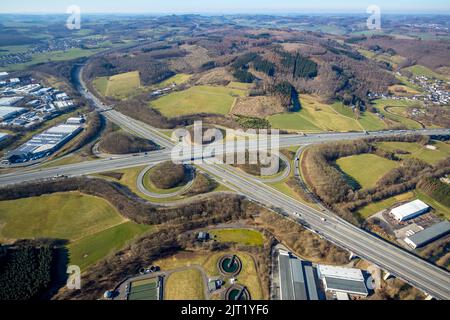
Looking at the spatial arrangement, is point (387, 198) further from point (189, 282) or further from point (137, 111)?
point (137, 111)

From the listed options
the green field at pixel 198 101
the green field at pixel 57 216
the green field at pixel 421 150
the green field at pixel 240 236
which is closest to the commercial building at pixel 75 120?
the green field at pixel 198 101

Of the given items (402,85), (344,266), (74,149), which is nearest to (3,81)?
(74,149)

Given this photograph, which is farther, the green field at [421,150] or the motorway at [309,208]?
the green field at [421,150]

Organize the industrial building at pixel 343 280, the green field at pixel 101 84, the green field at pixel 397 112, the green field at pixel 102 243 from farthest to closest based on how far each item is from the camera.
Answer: the green field at pixel 101 84 → the green field at pixel 397 112 → the green field at pixel 102 243 → the industrial building at pixel 343 280

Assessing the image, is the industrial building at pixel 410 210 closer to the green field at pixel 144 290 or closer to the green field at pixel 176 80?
the green field at pixel 144 290

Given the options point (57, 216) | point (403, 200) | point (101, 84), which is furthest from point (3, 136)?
point (403, 200)

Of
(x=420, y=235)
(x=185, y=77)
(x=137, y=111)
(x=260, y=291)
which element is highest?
(x=185, y=77)
